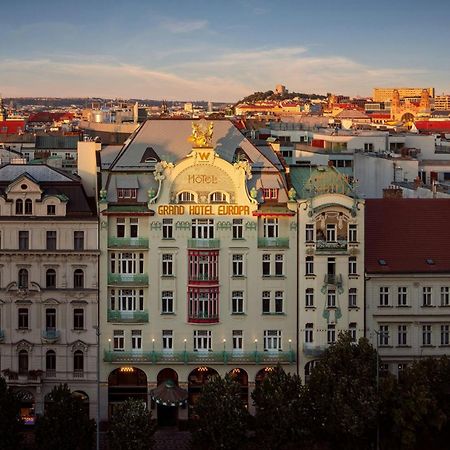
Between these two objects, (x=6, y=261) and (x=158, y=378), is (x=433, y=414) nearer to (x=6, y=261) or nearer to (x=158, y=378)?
(x=158, y=378)

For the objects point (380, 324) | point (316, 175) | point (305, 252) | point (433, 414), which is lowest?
point (433, 414)

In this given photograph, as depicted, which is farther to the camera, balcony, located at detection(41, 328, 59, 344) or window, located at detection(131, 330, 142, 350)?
window, located at detection(131, 330, 142, 350)

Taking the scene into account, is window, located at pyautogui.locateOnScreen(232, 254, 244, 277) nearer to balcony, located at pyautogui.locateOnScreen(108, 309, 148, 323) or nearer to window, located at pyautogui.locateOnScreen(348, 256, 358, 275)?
balcony, located at pyautogui.locateOnScreen(108, 309, 148, 323)

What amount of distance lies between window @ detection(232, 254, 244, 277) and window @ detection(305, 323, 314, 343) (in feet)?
22.2

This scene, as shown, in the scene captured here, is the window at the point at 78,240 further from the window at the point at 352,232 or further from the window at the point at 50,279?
the window at the point at 352,232

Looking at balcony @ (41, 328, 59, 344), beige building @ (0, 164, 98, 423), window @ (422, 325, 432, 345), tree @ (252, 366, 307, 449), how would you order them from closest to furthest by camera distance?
tree @ (252, 366, 307, 449) → balcony @ (41, 328, 59, 344) → beige building @ (0, 164, 98, 423) → window @ (422, 325, 432, 345)

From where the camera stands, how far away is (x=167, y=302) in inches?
3706

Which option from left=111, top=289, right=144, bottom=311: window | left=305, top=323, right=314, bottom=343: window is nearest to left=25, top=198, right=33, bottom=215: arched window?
left=111, top=289, right=144, bottom=311: window

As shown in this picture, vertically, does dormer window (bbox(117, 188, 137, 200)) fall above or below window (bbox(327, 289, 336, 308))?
above

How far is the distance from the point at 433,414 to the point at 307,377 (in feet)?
43.7

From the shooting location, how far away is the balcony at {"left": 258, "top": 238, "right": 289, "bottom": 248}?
9406 centimetres

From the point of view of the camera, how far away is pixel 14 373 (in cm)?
9312

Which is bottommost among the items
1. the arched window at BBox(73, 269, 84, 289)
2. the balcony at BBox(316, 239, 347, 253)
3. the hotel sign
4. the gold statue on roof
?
the arched window at BBox(73, 269, 84, 289)

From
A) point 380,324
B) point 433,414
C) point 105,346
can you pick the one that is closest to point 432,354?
point 380,324
